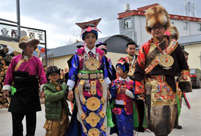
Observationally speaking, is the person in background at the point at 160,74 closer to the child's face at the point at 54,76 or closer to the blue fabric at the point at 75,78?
the blue fabric at the point at 75,78

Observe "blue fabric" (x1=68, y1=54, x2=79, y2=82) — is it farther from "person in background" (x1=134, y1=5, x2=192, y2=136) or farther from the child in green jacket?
"person in background" (x1=134, y1=5, x2=192, y2=136)

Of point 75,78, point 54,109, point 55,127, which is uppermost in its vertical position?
point 75,78

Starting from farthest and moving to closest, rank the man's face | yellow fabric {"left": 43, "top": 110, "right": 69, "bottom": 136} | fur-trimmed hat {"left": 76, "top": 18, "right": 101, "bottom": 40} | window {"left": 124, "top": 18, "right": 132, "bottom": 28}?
window {"left": 124, "top": 18, "right": 132, "bottom": 28}, the man's face, yellow fabric {"left": 43, "top": 110, "right": 69, "bottom": 136}, fur-trimmed hat {"left": 76, "top": 18, "right": 101, "bottom": 40}

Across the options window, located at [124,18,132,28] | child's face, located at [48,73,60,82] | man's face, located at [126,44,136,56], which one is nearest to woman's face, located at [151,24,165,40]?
man's face, located at [126,44,136,56]

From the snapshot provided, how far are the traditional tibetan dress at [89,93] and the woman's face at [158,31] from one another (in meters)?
0.91

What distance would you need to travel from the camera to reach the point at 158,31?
9.53ft

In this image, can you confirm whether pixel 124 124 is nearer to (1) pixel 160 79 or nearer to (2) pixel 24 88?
(1) pixel 160 79

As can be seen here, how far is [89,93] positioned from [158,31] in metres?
1.30

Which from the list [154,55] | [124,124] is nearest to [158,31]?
[154,55]

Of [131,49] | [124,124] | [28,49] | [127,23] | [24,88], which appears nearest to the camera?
[124,124]

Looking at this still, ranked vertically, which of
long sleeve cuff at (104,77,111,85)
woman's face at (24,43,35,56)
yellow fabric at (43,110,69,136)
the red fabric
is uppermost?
woman's face at (24,43,35,56)

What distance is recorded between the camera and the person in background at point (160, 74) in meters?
2.76

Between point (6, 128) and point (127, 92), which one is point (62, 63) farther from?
point (127, 92)

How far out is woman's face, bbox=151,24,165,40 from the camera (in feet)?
9.53
